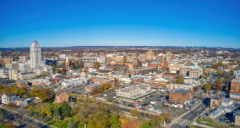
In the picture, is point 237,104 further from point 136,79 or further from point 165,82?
point 136,79

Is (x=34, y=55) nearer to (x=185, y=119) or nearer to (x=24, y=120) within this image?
(x=24, y=120)

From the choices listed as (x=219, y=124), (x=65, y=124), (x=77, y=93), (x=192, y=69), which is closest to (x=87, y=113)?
(x=65, y=124)

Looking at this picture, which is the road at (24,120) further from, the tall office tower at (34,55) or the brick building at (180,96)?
the tall office tower at (34,55)

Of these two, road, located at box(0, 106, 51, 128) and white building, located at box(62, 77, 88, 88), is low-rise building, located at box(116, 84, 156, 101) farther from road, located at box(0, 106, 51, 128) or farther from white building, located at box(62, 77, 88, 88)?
road, located at box(0, 106, 51, 128)

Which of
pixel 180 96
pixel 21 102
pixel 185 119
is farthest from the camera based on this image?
pixel 180 96

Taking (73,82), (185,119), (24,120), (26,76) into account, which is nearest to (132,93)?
(185,119)

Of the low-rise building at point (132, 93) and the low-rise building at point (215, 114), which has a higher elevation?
the low-rise building at point (132, 93)

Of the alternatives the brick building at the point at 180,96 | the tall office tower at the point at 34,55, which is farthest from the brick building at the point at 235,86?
the tall office tower at the point at 34,55

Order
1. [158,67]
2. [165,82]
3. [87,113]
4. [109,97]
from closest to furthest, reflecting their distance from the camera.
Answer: [87,113], [109,97], [165,82], [158,67]
